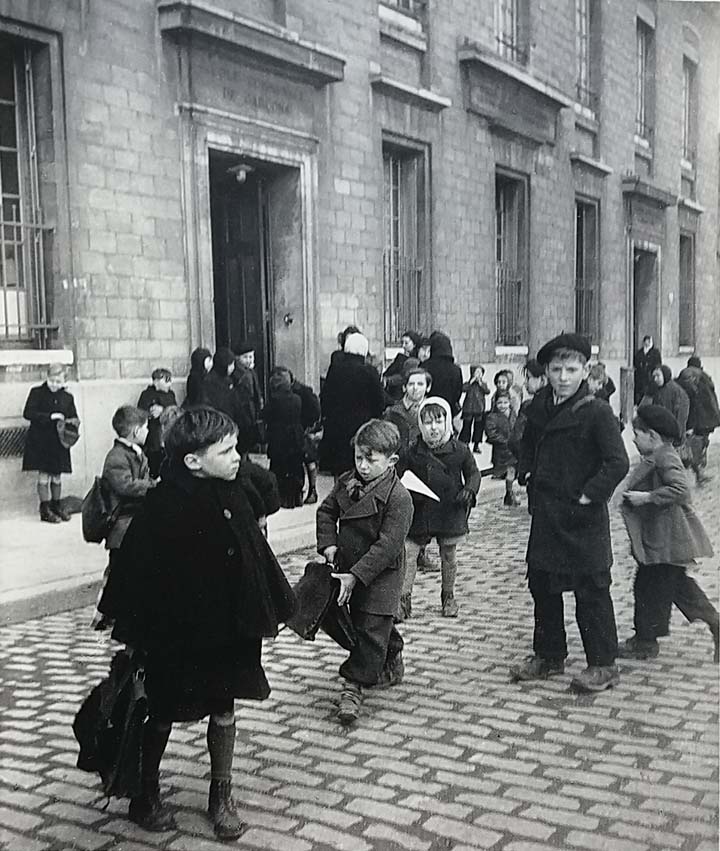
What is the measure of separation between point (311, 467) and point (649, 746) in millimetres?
5354

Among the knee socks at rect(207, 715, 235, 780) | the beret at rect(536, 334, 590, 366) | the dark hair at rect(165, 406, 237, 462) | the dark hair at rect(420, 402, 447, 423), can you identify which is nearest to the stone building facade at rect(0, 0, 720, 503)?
the beret at rect(536, 334, 590, 366)

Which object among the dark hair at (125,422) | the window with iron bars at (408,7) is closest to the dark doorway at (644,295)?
the dark hair at (125,422)

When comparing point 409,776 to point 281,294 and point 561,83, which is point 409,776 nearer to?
point 561,83

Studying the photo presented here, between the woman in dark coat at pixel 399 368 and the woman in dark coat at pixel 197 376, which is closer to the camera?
the woman in dark coat at pixel 197 376

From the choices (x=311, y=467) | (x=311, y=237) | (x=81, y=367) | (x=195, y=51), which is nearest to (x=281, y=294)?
(x=311, y=237)

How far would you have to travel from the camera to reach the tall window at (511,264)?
697 cm

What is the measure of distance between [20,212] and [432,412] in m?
2.75

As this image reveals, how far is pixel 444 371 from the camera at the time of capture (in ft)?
25.8

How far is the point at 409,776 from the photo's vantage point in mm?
3371

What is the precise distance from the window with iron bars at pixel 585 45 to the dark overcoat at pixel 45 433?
11.1 ft

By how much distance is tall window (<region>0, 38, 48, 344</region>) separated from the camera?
5793mm

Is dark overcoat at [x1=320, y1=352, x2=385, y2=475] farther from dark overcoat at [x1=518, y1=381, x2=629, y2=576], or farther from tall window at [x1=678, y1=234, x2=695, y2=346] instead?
dark overcoat at [x1=518, y1=381, x2=629, y2=576]

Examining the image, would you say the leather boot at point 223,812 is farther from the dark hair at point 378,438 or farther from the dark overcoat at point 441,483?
the dark overcoat at point 441,483

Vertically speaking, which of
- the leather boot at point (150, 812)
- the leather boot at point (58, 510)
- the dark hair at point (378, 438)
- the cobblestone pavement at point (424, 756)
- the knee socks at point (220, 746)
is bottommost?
the cobblestone pavement at point (424, 756)
